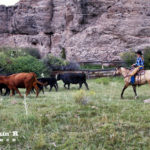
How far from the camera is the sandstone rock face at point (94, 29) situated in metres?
28.1

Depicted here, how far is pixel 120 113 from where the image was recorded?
4.97 meters

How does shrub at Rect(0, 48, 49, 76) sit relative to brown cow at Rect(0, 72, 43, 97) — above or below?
below

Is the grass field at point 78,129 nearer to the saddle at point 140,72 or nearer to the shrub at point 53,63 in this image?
the saddle at point 140,72

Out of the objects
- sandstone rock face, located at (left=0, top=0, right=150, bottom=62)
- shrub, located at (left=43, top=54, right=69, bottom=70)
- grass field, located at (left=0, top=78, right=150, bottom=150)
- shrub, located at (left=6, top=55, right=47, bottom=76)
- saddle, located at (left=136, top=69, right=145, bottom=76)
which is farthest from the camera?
sandstone rock face, located at (left=0, top=0, right=150, bottom=62)

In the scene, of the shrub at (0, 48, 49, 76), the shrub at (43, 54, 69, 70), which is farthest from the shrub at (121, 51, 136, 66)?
the shrub at (0, 48, 49, 76)

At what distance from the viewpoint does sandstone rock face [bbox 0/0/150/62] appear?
28062 mm

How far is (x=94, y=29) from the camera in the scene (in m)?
29.7

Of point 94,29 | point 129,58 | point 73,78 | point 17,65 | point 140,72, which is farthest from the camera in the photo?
point 94,29

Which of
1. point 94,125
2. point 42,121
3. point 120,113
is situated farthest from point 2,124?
point 120,113

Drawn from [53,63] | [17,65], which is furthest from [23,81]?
[53,63]

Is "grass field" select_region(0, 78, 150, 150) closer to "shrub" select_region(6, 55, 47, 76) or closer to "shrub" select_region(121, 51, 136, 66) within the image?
"shrub" select_region(6, 55, 47, 76)

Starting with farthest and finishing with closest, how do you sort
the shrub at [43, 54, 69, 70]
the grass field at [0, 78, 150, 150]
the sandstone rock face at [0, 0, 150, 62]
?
the sandstone rock face at [0, 0, 150, 62], the shrub at [43, 54, 69, 70], the grass field at [0, 78, 150, 150]

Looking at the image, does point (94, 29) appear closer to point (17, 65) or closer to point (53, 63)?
point (53, 63)

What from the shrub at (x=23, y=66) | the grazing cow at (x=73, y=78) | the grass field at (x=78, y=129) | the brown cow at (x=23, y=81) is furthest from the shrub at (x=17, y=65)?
the grass field at (x=78, y=129)
